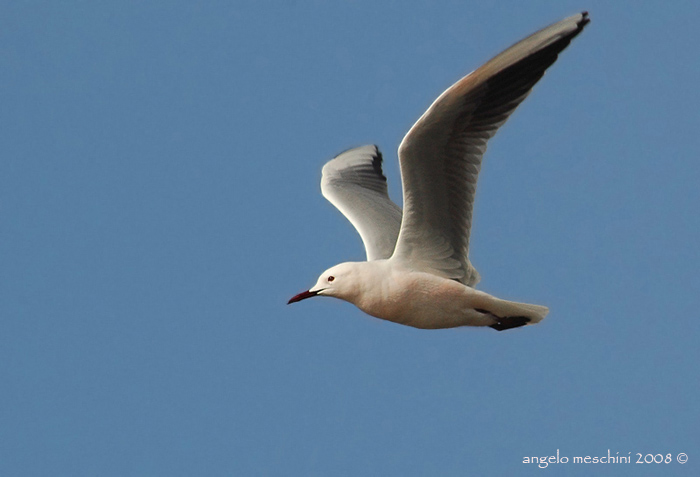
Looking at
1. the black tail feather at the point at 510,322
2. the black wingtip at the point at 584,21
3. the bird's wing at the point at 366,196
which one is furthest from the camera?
the bird's wing at the point at 366,196

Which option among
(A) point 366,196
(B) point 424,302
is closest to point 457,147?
(B) point 424,302

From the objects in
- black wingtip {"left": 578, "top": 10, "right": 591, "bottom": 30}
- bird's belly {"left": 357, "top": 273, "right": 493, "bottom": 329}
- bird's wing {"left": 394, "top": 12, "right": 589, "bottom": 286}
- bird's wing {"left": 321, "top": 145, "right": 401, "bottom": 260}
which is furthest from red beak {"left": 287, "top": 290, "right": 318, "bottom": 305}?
black wingtip {"left": 578, "top": 10, "right": 591, "bottom": 30}

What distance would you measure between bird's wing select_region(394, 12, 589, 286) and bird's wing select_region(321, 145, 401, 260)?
110cm

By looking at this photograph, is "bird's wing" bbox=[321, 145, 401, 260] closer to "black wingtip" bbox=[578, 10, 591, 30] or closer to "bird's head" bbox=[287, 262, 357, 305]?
"bird's head" bbox=[287, 262, 357, 305]

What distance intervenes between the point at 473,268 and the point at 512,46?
2.13m

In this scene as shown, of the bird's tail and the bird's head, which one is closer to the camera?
the bird's head

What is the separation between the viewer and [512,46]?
327 inches

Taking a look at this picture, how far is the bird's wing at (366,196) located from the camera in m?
10.6

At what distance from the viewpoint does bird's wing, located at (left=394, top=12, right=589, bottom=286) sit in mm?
8312

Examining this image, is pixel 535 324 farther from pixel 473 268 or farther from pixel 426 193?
pixel 426 193

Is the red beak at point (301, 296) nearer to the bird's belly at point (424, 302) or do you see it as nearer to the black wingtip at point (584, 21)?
the bird's belly at point (424, 302)

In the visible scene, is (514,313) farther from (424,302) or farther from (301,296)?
(301,296)

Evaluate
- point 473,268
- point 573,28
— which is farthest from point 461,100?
point 473,268

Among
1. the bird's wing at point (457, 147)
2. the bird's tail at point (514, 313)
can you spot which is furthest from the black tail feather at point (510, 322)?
the bird's wing at point (457, 147)
